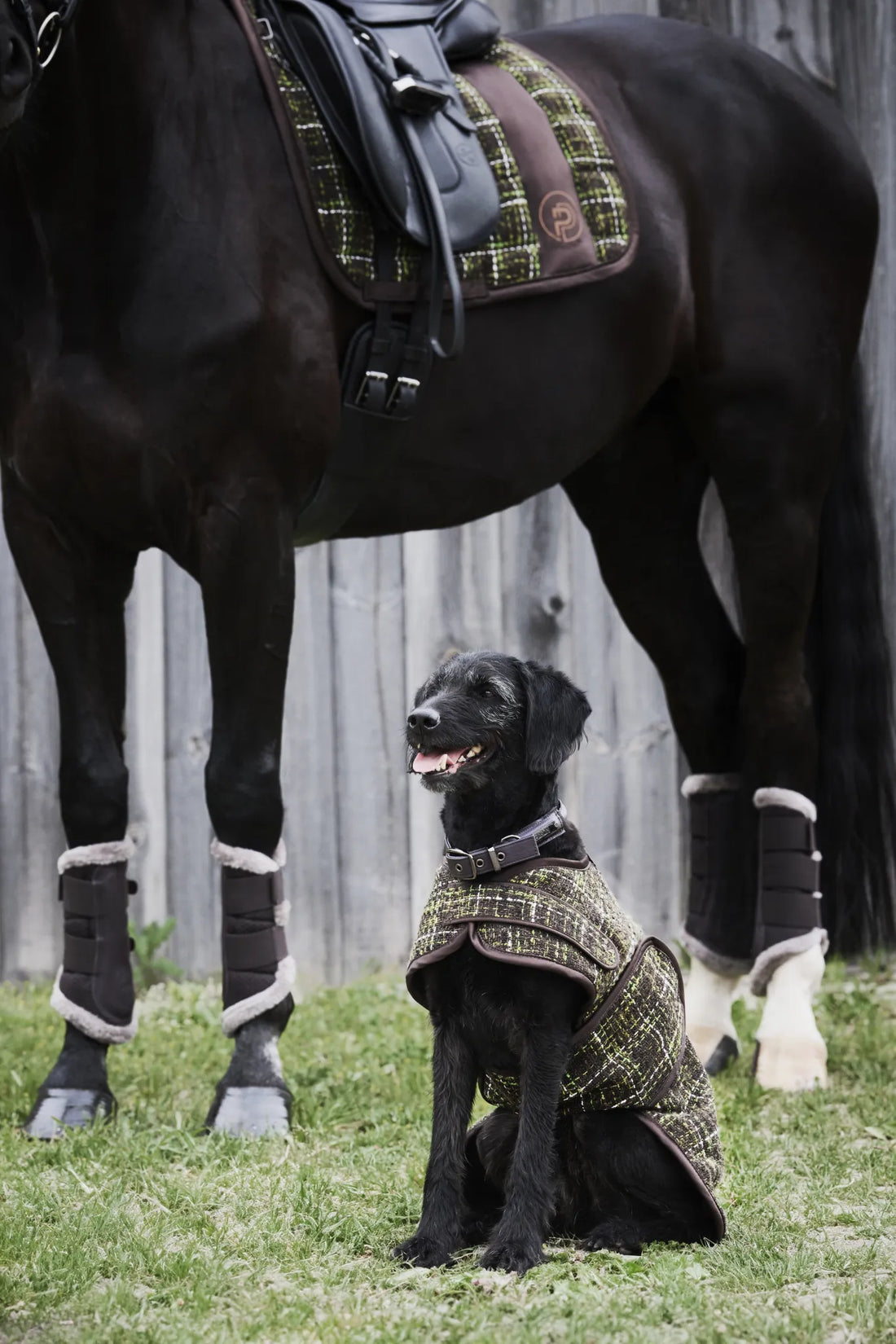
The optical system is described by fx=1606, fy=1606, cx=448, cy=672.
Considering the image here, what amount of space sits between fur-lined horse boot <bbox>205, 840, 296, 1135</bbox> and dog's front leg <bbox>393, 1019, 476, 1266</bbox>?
3.03 feet

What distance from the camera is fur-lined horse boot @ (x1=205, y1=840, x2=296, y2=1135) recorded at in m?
3.29

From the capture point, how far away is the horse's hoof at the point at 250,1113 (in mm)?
3197

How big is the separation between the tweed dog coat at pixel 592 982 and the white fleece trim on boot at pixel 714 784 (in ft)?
5.24

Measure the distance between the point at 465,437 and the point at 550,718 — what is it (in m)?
1.20

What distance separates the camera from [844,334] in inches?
159

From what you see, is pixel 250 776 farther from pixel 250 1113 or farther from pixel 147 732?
pixel 147 732

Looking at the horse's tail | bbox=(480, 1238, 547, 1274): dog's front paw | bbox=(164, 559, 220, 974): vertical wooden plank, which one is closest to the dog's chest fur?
bbox=(480, 1238, 547, 1274): dog's front paw

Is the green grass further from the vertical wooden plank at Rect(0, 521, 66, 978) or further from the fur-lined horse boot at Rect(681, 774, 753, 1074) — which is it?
the vertical wooden plank at Rect(0, 521, 66, 978)

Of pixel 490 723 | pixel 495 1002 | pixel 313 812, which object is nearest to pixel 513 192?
pixel 490 723

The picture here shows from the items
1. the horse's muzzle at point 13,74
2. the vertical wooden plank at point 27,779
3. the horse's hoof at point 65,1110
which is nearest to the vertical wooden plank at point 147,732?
the vertical wooden plank at point 27,779

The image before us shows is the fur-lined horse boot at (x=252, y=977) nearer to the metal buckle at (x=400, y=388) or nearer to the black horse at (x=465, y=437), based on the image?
the black horse at (x=465, y=437)

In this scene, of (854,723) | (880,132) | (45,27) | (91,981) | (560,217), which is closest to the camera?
(45,27)

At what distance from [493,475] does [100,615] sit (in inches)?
36.6

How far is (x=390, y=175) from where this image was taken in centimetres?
320
